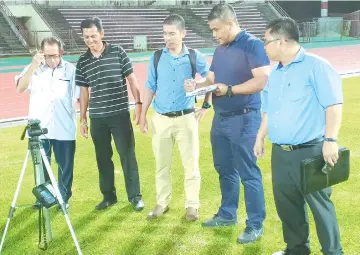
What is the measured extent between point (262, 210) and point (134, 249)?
3.98 feet

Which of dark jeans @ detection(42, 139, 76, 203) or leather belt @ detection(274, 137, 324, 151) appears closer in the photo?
leather belt @ detection(274, 137, 324, 151)

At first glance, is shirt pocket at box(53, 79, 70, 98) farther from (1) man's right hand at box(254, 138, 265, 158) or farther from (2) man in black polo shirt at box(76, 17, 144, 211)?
(1) man's right hand at box(254, 138, 265, 158)

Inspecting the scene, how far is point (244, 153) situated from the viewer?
414cm

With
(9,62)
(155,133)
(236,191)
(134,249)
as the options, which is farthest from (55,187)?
(9,62)

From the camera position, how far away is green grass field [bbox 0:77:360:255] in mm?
4188

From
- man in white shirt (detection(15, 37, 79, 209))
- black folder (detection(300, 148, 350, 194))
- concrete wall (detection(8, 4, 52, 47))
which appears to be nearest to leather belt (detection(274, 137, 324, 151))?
black folder (detection(300, 148, 350, 194))

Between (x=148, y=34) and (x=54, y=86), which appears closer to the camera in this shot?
(x=54, y=86)

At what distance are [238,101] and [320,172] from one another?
3.62 ft

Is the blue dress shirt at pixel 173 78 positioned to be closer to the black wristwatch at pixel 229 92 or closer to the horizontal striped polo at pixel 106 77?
the horizontal striped polo at pixel 106 77

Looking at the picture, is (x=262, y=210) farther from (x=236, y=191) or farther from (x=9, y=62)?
(x=9, y=62)

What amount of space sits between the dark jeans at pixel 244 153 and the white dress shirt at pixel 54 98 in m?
1.60

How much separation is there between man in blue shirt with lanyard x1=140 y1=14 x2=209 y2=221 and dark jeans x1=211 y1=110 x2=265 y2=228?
378 millimetres

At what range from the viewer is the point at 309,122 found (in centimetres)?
334

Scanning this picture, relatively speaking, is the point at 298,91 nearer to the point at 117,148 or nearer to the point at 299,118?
the point at 299,118
